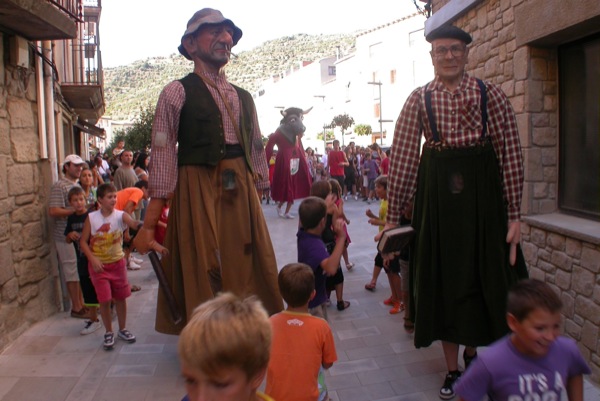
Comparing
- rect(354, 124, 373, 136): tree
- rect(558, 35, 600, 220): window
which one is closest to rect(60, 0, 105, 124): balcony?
Result: rect(558, 35, 600, 220): window

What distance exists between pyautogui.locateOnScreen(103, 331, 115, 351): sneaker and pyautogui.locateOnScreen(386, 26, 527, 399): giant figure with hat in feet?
7.81

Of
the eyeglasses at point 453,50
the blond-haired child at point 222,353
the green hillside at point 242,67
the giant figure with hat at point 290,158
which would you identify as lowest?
the blond-haired child at point 222,353

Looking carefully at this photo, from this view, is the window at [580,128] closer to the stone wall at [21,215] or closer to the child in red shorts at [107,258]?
the child in red shorts at [107,258]

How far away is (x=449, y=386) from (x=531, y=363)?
1473 millimetres

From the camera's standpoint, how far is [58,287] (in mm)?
5379

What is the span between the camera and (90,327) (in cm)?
483

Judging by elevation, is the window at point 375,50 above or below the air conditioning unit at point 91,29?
above

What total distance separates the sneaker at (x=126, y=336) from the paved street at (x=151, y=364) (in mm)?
49

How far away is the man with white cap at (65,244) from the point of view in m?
5.14

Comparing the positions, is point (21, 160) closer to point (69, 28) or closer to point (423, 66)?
point (69, 28)

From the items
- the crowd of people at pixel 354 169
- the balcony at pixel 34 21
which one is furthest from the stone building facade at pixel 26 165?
the crowd of people at pixel 354 169

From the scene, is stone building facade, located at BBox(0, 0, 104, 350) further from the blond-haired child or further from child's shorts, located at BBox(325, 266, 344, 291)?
the blond-haired child

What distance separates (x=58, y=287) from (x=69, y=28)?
237 centimetres

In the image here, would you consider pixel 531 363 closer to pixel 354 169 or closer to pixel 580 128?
pixel 580 128
